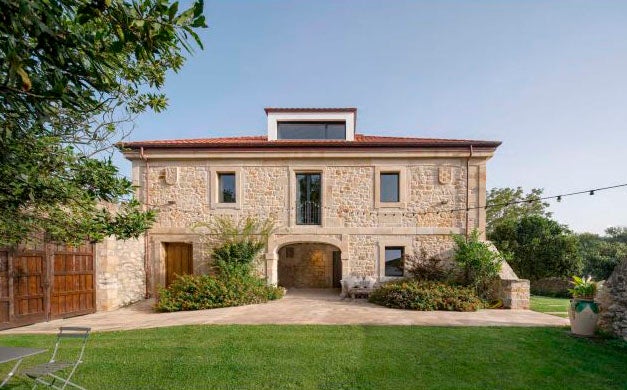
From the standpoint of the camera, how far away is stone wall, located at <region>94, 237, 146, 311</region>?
9195 millimetres

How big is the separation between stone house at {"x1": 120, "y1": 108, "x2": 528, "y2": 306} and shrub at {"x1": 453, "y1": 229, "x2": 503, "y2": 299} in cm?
111

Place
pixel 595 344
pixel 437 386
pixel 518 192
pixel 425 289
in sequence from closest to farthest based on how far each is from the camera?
1. pixel 437 386
2. pixel 595 344
3. pixel 425 289
4. pixel 518 192

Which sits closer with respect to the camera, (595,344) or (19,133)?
(19,133)

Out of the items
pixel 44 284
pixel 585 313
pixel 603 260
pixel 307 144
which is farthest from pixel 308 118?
pixel 603 260

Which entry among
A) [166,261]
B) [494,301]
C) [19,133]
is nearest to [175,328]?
[19,133]

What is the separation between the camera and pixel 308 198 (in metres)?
11.7

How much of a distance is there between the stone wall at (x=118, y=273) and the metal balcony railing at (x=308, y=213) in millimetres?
5711

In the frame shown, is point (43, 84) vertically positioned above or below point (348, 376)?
above

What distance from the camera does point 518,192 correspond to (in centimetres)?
2447

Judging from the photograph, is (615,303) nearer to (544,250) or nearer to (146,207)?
(544,250)

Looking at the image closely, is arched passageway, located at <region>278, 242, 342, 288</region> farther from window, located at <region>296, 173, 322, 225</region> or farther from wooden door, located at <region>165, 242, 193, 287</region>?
wooden door, located at <region>165, 242, 193, 287</region>

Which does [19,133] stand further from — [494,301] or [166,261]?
[494,301]

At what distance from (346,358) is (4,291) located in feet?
25.4

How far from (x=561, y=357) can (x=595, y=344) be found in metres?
1.34
